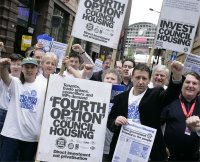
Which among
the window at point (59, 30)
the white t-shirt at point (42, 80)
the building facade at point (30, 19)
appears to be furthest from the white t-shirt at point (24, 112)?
the window at point (59, 30)

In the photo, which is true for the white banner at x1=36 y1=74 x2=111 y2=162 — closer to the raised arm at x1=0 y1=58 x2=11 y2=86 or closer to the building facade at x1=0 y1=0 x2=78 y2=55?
the raised arm at x1=0 y1=58 x2=11 y2=86

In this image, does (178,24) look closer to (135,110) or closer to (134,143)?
(135,110)

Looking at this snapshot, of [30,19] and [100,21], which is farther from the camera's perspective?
[30,19]

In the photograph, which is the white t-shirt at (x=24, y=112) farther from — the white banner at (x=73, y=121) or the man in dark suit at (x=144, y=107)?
the man in dark suit at (x=144, y=107)

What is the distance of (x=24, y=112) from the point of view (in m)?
4.41

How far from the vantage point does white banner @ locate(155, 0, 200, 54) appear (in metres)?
5.46

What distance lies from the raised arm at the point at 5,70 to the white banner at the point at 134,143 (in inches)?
58.4

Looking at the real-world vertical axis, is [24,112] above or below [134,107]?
below

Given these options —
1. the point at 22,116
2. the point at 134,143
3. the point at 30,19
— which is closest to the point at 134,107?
the point at 134,143

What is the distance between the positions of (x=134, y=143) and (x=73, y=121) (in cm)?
69

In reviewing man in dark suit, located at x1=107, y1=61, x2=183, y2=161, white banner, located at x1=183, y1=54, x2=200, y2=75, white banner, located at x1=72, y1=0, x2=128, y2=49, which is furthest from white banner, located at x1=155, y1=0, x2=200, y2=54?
man in dark suit, located at x1=107, y1=61, x2=183, y2=161

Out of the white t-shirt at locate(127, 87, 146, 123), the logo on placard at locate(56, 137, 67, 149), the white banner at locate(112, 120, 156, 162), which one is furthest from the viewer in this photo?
the logo on placard at locate(56, 137, 67, 149)

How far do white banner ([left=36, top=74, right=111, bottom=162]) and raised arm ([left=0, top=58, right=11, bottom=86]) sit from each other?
56 centimetres

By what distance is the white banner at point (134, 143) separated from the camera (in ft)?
12.7
